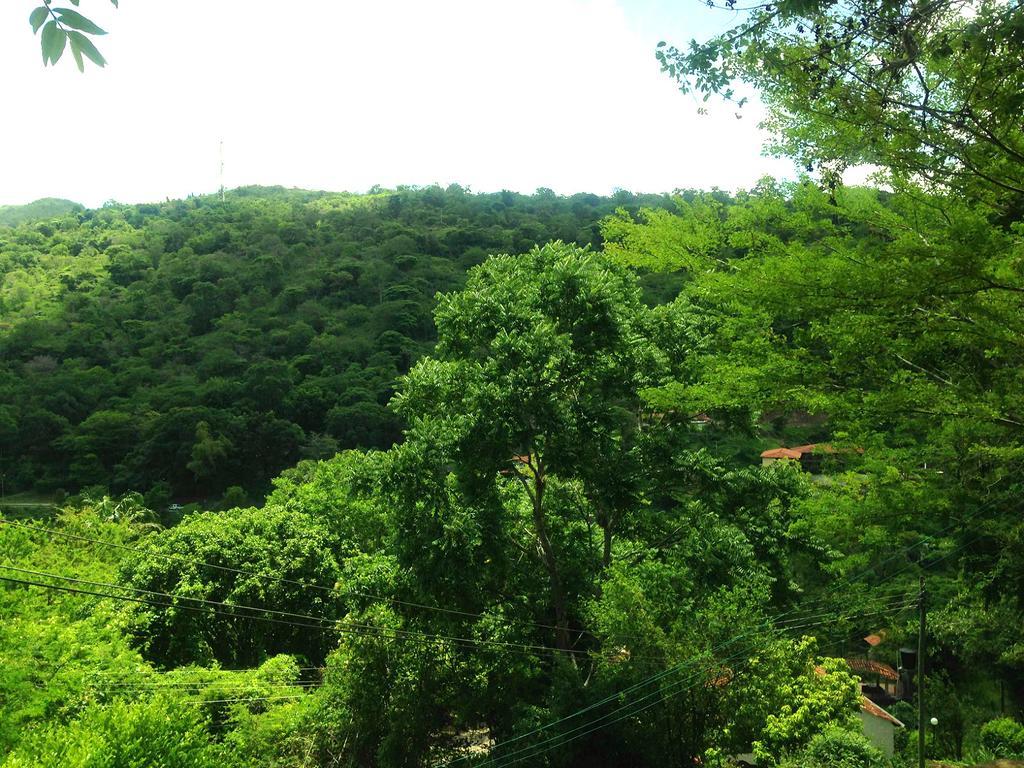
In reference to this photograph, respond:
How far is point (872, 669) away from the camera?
2831cm

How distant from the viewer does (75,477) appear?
51.2m

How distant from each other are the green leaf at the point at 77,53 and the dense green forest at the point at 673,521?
306 cm

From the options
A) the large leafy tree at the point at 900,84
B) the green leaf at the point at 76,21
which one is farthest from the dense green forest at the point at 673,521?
the green leaf at the point at 76,21

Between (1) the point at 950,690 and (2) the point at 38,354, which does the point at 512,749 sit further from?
(2) the point at 38,354

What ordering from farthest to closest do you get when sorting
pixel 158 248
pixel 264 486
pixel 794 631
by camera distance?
pixel 158 248 → pixel 264 486 → pixel 794 631

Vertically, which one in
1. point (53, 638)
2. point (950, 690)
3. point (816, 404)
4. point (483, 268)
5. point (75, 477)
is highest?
point (483, 268)

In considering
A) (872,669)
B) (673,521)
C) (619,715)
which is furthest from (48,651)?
(872,669)

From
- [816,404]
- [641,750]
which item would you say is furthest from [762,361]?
[641,750]

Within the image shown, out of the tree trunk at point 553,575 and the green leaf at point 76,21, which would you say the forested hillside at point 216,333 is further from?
the green leaf at point 76,21

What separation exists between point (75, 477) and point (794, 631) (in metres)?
49.5

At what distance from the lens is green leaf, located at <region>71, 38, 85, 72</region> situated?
80.7 inches

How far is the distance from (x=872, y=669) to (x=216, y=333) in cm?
5665

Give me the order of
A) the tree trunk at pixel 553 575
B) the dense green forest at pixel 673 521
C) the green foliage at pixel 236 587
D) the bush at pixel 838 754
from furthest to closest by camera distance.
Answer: the green foliage at pixel 236 587 < the tree trunk at pixel 553 575 < the bush at pixel 838 754 < the dense green forest at pixel 673 521

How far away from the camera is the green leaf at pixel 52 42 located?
205 centimetres
